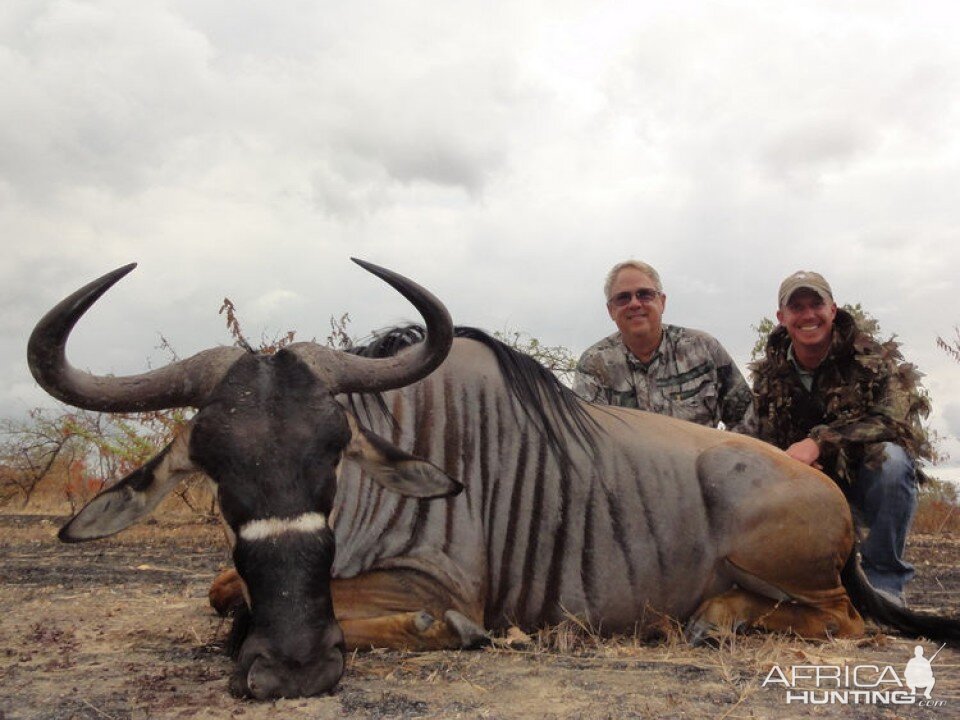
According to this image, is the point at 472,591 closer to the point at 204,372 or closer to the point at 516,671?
the point at 516,671

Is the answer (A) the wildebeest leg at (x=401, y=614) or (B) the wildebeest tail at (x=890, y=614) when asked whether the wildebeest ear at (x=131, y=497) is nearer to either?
(A) the wildebeest leg at (x=401, y=614)

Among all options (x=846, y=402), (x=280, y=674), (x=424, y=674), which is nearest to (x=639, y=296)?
(x=846, y=402)

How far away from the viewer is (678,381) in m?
6.98

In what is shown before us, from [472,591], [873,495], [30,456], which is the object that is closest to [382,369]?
[472,591]

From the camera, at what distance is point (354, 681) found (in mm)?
3459

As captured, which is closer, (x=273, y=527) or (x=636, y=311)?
(x=273, y=527)

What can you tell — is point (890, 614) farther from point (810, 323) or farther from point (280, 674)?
point (280, 674)

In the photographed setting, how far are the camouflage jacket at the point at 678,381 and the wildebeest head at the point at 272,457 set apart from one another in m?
3.13

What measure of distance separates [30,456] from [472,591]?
1514 centimetres

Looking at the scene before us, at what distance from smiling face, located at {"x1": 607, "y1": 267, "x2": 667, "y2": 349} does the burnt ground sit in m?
2.59

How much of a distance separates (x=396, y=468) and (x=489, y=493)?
76 centimetres

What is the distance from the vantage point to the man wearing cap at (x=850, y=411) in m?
5.63

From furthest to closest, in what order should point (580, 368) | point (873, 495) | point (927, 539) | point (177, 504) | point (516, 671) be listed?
1. point (177, 504)
2. point (927, 539)
3. point (580, 368)
4. point (873, 495)
5. point (516, 671)

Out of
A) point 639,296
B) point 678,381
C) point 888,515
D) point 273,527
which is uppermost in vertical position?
point 639,296
